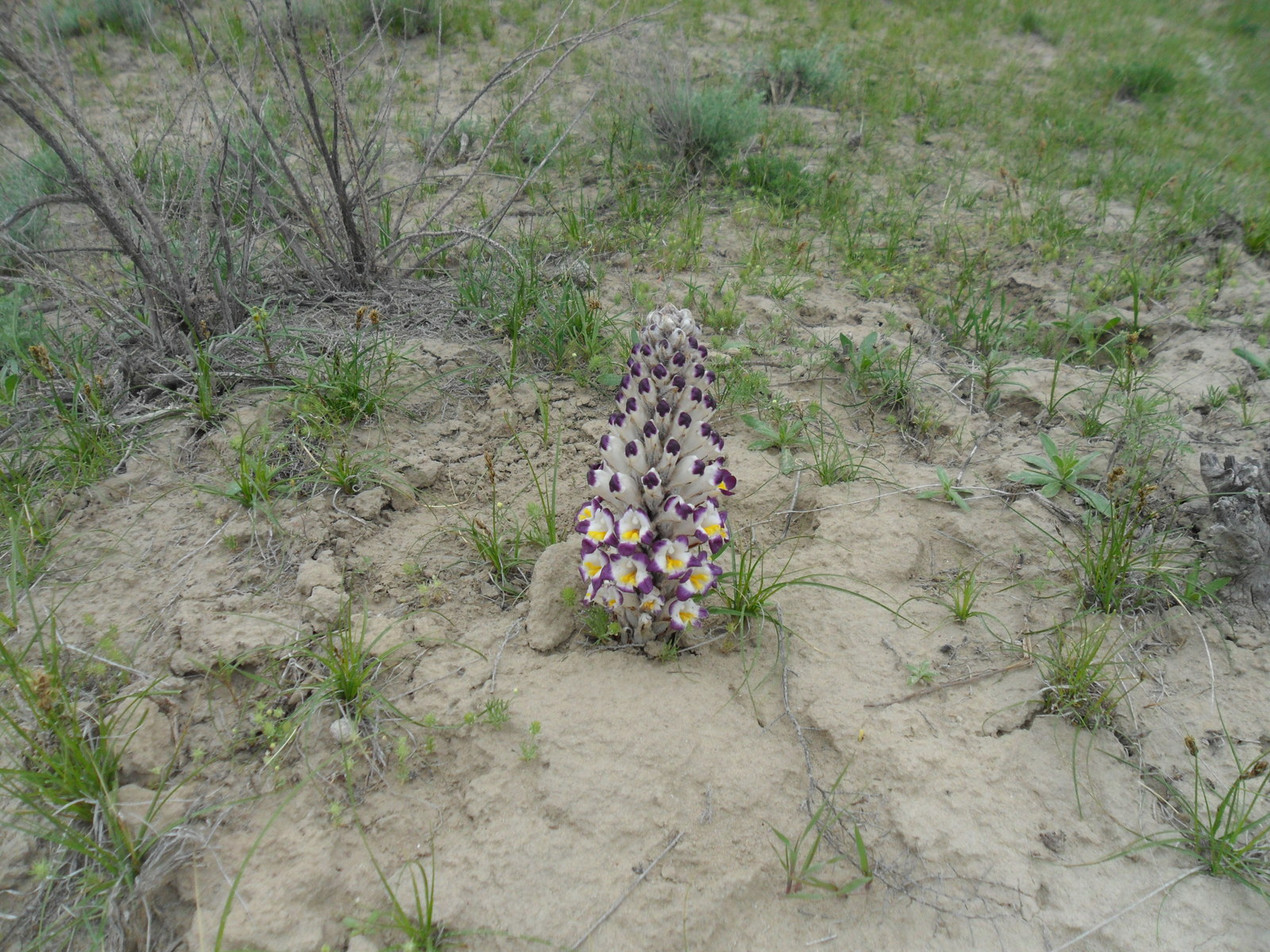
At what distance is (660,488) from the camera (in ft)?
8.09

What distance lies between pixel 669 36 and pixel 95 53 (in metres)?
5.40

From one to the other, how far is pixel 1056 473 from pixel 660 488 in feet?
6.37

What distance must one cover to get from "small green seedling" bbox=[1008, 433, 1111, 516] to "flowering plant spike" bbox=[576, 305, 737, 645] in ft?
5.22

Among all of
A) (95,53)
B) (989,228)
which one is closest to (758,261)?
(989,228)

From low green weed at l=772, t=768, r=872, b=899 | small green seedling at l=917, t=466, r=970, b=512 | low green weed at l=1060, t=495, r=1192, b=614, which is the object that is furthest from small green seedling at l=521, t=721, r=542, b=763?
low green weed at l=1060, t=495, r=1192, b=614

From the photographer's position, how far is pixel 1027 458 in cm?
336

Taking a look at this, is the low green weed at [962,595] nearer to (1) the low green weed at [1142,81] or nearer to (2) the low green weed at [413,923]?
(2) the low green weed at [413,923]

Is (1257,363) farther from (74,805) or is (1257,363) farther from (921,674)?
(74,805)

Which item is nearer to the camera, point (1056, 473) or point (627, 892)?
point (627, 892)

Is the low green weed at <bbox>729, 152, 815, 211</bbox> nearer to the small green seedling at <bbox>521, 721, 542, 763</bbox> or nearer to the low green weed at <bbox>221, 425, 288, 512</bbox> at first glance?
the low green weed at <bbox>221, 425, 288, 512</bbox>

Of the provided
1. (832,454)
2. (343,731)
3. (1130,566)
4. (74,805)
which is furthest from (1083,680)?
(74,805)

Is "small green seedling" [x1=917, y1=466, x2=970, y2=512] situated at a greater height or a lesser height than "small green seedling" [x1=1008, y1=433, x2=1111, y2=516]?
lesser

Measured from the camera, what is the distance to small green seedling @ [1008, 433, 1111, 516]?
10.5 ft

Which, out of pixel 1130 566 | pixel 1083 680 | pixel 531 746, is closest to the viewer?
pixel 531 746
